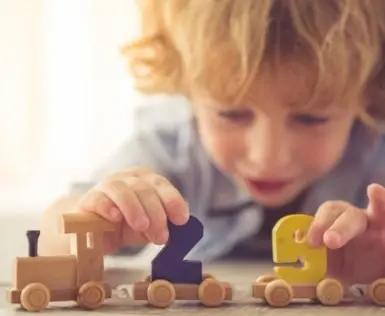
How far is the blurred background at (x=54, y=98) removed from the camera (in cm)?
97

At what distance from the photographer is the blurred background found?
97cm

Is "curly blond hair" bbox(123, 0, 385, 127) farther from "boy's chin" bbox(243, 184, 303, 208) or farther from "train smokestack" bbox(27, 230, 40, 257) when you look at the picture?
"train smokestack" bbox(27, 230, 40, 257)

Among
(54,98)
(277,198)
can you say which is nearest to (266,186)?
(277,198)

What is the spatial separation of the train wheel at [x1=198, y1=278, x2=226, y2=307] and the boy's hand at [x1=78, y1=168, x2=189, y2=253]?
0.21 ft

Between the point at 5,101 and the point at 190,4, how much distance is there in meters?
0.25

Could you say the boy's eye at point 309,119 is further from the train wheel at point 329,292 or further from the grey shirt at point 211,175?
the train wheel at point 329,292

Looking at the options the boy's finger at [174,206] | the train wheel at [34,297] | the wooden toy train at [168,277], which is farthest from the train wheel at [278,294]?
the train wheel at [34,297]

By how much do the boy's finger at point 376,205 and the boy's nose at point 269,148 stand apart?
0.47 feet

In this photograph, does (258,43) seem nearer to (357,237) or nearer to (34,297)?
(357,237)

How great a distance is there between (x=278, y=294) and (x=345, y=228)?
96 mm

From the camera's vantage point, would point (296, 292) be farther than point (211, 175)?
No

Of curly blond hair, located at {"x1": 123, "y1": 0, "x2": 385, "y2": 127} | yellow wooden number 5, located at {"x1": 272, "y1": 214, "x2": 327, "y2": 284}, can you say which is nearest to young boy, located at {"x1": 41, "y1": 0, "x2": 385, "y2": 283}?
curly blond hair, located at {"x1": 123, "y1": 0, "x2": 385, "y2": 127}

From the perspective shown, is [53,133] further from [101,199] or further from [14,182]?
[101,199]

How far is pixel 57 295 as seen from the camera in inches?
30.7
